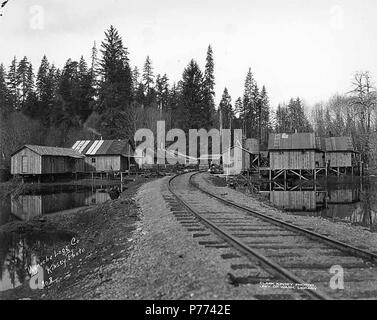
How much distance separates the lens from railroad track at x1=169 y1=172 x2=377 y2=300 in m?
5.88

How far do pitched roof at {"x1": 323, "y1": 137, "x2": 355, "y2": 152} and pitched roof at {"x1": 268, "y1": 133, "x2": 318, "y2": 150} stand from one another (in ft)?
32.8

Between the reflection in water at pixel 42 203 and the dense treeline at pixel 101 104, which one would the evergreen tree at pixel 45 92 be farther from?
the reflection in water at pixel 42 203

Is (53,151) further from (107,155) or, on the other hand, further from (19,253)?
(19,253)

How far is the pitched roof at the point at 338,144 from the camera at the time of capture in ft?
190

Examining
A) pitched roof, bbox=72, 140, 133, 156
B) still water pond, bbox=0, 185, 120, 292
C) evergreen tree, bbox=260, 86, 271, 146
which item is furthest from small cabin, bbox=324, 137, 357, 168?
still water pond, bbox=0, 185, 120, 292

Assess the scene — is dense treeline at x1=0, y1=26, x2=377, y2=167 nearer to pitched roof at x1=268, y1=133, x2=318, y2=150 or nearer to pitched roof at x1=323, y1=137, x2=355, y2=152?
pitched roof at x1=323, y1=137, x2=355, y2=152

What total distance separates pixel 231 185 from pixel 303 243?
24.7 metres

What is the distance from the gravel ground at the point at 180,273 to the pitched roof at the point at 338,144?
52.1 meters

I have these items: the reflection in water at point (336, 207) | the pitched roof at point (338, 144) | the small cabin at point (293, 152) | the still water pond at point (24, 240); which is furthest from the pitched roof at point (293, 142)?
the still water pond at point (24, 240)

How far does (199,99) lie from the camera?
72000 mm

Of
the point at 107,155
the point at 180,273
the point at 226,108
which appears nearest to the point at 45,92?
the point at 107,155

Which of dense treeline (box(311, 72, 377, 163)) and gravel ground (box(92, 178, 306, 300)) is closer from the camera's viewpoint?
gravel ground (box(92, 178, 306, 300))

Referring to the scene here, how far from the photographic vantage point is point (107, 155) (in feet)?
184
